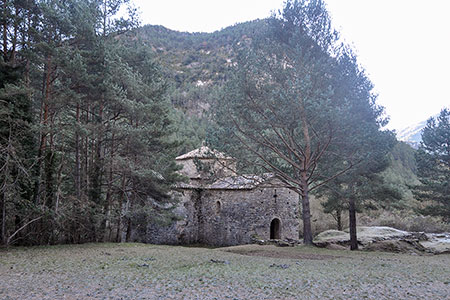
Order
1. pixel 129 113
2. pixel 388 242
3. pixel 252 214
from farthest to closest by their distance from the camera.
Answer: pixel 252 214, pixel 129 113, pixel 388 242

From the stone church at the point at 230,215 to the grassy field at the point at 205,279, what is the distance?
9153 mm

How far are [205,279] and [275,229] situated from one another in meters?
13.6

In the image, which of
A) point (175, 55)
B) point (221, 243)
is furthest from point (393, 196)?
point (175, 55)

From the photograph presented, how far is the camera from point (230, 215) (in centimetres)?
1950

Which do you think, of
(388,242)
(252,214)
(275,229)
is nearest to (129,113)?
(252,214)

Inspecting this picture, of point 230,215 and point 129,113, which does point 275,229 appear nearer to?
point 230,215

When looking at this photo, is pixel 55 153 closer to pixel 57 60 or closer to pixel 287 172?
pixel 57 60

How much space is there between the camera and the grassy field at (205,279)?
5.34 m

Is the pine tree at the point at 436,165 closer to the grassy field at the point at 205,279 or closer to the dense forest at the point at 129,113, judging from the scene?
the dense forest at the point at 129,113

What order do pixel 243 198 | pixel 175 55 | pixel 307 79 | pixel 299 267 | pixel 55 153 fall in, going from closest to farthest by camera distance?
pixel 299 267 < pixel 307 79 < pixel 55 153 < pixel 243 198 < pixel 175 55

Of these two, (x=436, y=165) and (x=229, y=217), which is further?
(x=229, y=217)

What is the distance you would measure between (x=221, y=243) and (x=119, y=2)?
1406 centimetres

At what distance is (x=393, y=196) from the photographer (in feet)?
44.8

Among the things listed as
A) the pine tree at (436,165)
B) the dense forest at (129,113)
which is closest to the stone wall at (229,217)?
the dense forest at (129,113)
